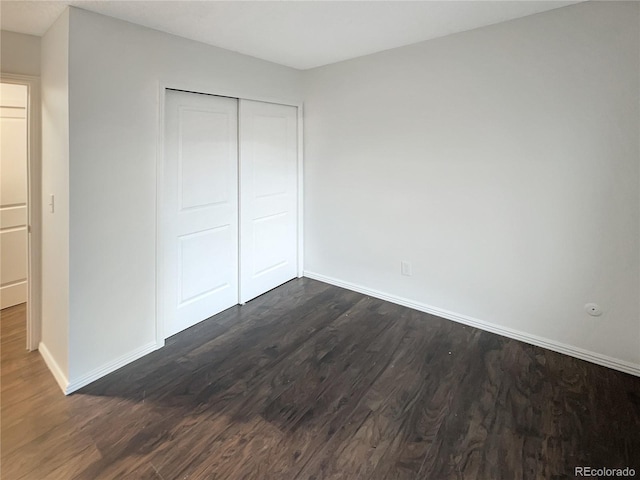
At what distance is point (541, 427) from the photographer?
6.28ft

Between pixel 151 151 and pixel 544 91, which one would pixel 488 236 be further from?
pixel 151 151

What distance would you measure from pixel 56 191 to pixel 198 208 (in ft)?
3.25

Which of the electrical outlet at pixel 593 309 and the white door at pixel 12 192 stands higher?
the white door at pixel 12 192

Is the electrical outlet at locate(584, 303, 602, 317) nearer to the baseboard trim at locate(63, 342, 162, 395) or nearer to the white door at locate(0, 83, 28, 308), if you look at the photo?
the baseboard trim at locate(63, 342, 162, 395)

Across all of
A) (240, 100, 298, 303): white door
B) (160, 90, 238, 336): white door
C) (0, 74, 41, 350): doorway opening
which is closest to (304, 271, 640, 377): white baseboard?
(240, 100, 298, 303): white door

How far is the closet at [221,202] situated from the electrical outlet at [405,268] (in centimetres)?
135

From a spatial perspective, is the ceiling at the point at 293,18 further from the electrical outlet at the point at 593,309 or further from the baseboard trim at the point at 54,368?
the baseboard trim at the point at 54,368

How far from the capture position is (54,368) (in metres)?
2.38

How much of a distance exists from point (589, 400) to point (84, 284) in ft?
10.6

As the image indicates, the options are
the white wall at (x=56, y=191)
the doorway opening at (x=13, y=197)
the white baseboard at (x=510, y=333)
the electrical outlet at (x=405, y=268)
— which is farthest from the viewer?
the electrical outlet at (x=405, y=268)

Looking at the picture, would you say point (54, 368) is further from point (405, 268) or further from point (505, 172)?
point (505, 172)

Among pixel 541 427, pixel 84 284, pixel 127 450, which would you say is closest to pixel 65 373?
pixel 84 284

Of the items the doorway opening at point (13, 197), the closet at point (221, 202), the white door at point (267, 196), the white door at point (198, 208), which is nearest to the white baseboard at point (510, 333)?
the white door at point (267, 196)

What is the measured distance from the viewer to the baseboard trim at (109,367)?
2.23 meters
